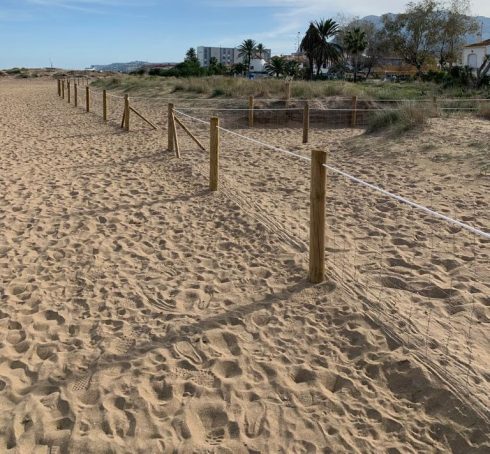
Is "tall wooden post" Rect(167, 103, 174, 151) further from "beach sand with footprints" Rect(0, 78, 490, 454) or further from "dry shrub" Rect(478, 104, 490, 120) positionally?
"dry shrub" Rect(478, 104, 490, 120)

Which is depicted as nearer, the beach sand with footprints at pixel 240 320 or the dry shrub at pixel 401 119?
the beach sand with footprints at pixel 240 320

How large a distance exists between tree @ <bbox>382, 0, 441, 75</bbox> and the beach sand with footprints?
47.3 metres

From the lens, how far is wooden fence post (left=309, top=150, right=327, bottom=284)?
412cm

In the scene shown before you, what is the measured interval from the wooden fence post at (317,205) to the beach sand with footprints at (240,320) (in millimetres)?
319

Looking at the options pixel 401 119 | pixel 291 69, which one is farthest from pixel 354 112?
pixel 291 69

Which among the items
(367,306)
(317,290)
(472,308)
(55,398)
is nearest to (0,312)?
(55,398)

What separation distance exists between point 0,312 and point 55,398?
1336 mm

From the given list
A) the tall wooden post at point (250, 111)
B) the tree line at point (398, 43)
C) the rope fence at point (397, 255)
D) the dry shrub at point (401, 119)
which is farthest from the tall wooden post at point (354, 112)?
the tree line at point (398, 43)

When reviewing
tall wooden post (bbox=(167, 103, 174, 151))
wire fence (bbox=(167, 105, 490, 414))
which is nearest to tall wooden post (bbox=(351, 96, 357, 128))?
tall wooden post (bbox=(167, 103, 174, 151))

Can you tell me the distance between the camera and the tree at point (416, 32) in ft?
161

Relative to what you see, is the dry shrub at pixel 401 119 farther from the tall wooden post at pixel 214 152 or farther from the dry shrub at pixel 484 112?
the tall wooden post at pixel 214 152

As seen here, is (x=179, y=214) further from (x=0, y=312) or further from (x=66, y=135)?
(x=66, y=135)

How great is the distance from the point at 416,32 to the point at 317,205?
52687mm

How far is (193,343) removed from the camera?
3.58 meters
